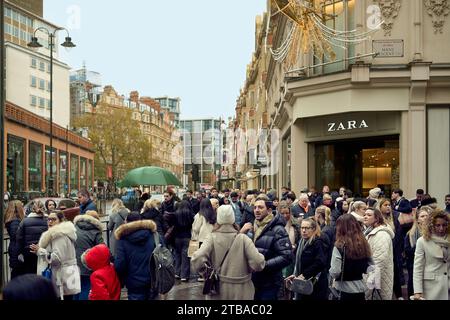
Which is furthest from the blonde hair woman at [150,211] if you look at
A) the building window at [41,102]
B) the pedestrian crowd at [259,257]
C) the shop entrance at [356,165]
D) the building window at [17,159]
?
the building window at [41,102]

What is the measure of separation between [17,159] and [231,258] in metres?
42.2

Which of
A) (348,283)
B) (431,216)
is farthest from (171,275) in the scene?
(431,216)

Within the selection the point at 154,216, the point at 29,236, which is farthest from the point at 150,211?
the point at 29,236

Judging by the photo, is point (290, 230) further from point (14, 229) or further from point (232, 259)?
point (14, 229)

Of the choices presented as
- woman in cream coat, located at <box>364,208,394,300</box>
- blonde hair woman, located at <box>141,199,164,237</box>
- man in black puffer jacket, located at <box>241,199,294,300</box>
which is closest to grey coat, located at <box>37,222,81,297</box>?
man in black puffer jacket, located at <box>241,199,294,300</box>

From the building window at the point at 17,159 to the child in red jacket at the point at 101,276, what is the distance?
124ft

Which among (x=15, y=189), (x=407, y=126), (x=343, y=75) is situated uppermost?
(x=343, y=75)

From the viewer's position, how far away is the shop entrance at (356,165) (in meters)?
24.2

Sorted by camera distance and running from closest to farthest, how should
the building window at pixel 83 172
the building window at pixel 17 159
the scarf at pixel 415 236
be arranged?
the scarf at pixel 415 236 < the building window at pixel 17 159 < the building window at pixel 83 172

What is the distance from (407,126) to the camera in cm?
2103

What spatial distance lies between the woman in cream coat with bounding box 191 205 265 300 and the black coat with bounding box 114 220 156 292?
87 cm

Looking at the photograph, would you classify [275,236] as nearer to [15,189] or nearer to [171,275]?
[171,275]

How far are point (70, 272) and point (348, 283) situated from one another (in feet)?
12.2

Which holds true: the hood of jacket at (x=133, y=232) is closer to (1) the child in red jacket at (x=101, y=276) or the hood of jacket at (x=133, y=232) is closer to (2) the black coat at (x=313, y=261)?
(1) the child in red jacket at (x=101, y=276)
